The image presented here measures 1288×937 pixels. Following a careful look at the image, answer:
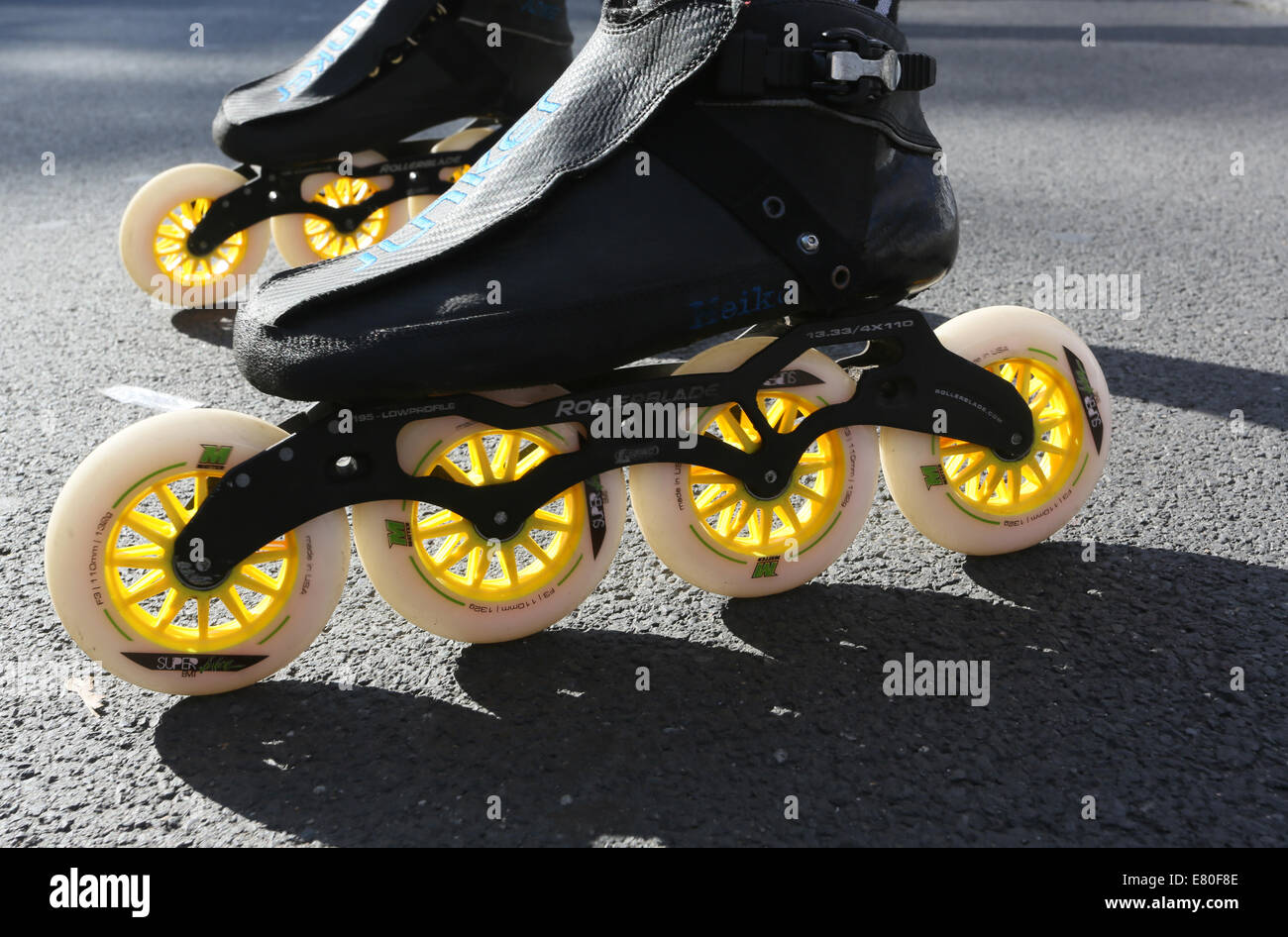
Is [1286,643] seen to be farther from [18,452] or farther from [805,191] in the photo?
[18,452]

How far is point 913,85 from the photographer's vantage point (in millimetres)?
1622

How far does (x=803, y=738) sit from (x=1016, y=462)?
1.87ft

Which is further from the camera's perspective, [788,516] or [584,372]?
[788,516]

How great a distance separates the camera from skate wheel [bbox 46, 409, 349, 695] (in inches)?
58.3

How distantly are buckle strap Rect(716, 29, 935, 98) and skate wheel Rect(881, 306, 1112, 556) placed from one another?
40 centimetres

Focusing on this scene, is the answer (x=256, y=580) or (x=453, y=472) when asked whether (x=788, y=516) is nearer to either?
(x=453, y=472)

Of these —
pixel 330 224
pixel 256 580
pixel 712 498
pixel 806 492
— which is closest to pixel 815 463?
pixel 806 492

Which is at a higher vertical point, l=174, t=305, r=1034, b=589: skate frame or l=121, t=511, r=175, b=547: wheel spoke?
l=174, t=305, r=1034, b=589: skate frame

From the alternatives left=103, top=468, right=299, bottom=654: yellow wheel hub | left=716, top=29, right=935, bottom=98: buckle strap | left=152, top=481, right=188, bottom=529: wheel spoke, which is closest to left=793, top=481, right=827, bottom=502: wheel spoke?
left=716, top=29, right=935, bottom=98: buckle strap

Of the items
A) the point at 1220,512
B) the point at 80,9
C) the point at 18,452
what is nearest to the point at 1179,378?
the point at 1220,512

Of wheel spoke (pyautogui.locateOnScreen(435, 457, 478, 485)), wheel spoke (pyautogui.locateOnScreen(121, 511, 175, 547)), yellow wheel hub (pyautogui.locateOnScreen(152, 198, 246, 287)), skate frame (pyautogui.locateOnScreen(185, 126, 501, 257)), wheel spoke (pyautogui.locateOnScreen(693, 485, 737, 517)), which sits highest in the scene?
skate frame (pyautogui.locateOnScreen(185, 126, 501, 257))

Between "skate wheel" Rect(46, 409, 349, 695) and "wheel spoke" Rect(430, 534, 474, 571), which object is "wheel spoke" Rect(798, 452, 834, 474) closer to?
"wheel spoke" Rect(430, 534, 474, 571)

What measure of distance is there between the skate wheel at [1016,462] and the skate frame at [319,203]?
1548 mm

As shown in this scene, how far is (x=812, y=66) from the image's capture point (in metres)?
1.57
